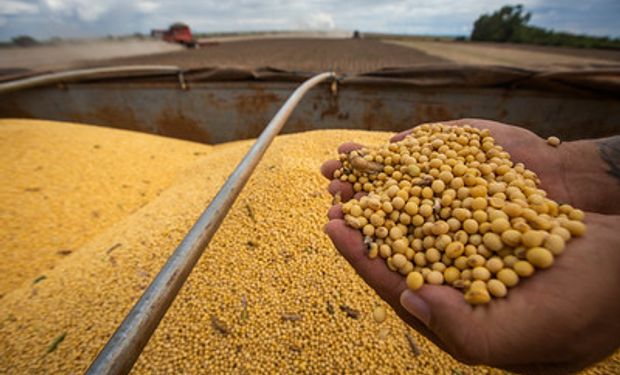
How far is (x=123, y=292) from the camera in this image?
153 centimetres

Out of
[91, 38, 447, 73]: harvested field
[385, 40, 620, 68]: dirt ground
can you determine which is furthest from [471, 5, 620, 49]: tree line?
[91, 38, 447, 73]: harvested field

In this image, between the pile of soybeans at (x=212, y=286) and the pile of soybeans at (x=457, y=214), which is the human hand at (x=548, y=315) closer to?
the pile of soybeans at (x=457, y=214)

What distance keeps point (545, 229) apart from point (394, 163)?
0.61 meters

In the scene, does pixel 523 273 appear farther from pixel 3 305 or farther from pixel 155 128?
pixel 155 128

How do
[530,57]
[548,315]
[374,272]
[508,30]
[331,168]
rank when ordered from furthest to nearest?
[508,30]
[530,57]
[331,168]
[374,272]
[548,315]

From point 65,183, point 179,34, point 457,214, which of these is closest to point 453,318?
point 457,214

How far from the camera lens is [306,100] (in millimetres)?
3227

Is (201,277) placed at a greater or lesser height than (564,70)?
lesser

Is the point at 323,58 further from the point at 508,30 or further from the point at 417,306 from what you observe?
the point at 508,30

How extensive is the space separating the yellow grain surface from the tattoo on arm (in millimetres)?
3127

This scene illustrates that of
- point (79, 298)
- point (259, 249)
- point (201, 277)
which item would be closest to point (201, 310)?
point (201, 277)

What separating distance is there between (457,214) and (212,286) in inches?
48.5

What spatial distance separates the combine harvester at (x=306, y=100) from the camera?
2574mm

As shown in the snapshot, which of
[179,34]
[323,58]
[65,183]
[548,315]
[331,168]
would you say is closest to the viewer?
[548,315]
